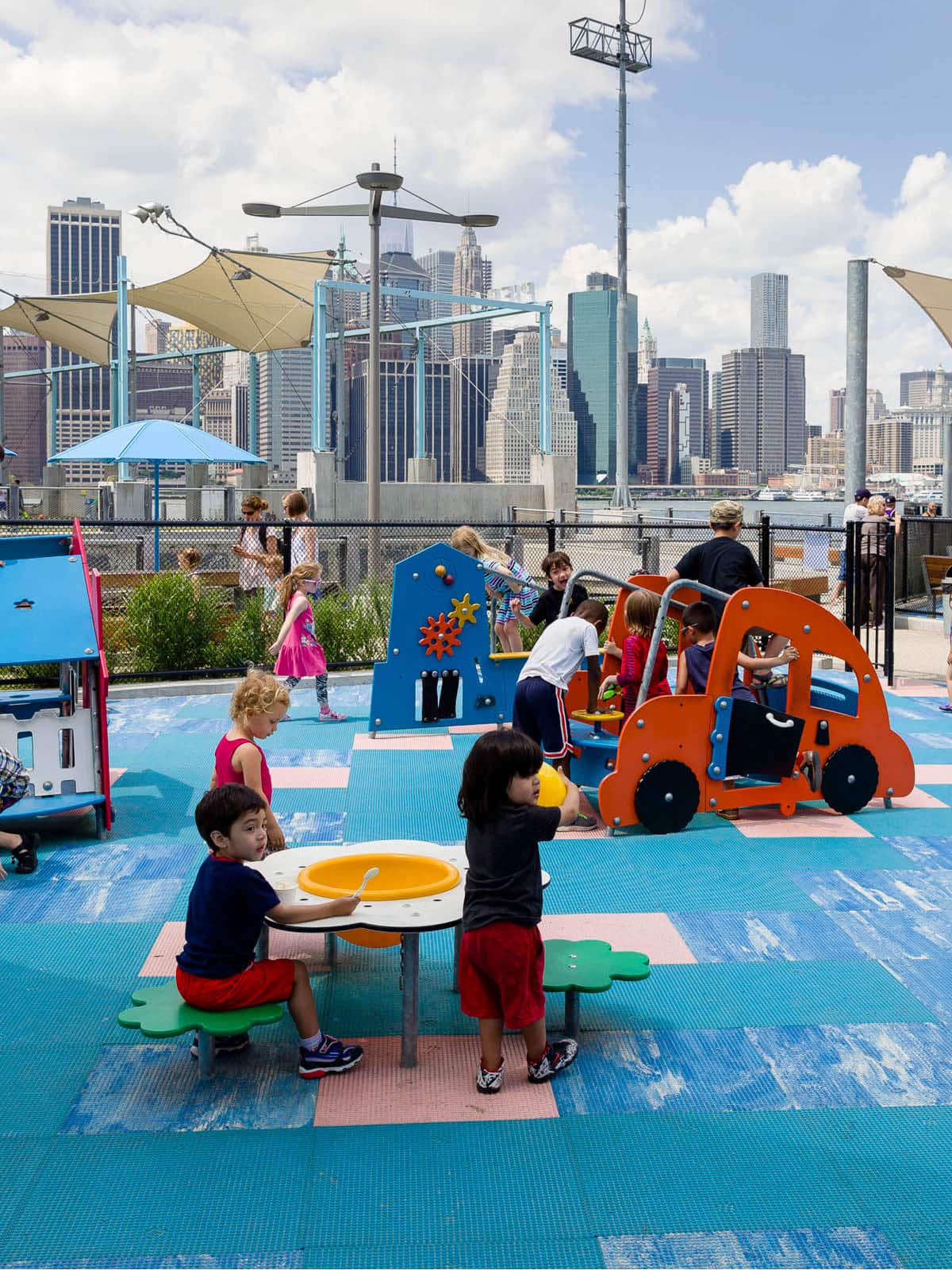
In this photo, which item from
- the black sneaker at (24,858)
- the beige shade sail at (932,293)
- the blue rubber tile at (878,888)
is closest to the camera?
the blue rubber tile at (878,888)

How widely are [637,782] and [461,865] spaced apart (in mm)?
2680

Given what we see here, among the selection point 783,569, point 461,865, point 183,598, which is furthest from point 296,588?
point 783,569

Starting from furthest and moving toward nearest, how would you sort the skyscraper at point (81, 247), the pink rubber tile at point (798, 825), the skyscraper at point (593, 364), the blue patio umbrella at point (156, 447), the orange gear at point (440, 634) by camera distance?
the skyscraper at point (81, 247)
the skyscraper at point (593, 364)
the blue patio umbrella at point (156, 447)
the orange gear at point (440, 634)
the pink rubber tile at point (798, 825)

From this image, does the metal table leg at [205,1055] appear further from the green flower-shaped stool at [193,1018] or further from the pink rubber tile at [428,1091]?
the pink rubber tile at [428,1091]

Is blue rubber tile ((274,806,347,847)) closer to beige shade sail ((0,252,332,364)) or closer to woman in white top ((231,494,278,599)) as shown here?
woman in white top ((231,494,278,599))

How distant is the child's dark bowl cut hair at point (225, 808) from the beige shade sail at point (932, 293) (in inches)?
886

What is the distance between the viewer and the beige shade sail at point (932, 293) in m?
→ 25.0

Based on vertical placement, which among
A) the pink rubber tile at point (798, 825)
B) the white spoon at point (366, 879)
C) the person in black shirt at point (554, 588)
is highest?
the person in black shirt at point (554, 588)

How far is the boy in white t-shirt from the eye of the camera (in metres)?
7.47

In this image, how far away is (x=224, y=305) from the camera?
123 ft

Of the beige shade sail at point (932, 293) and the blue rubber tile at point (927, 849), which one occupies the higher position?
the beige shade sail at point (932, 293)

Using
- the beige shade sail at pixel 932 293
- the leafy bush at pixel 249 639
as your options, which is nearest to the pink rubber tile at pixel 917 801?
the leafy bush at pixel 249 639

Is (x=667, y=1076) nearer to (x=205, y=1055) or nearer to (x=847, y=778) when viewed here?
(x=205, y=1055)

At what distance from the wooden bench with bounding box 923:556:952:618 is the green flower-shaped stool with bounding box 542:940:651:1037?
569 inches
